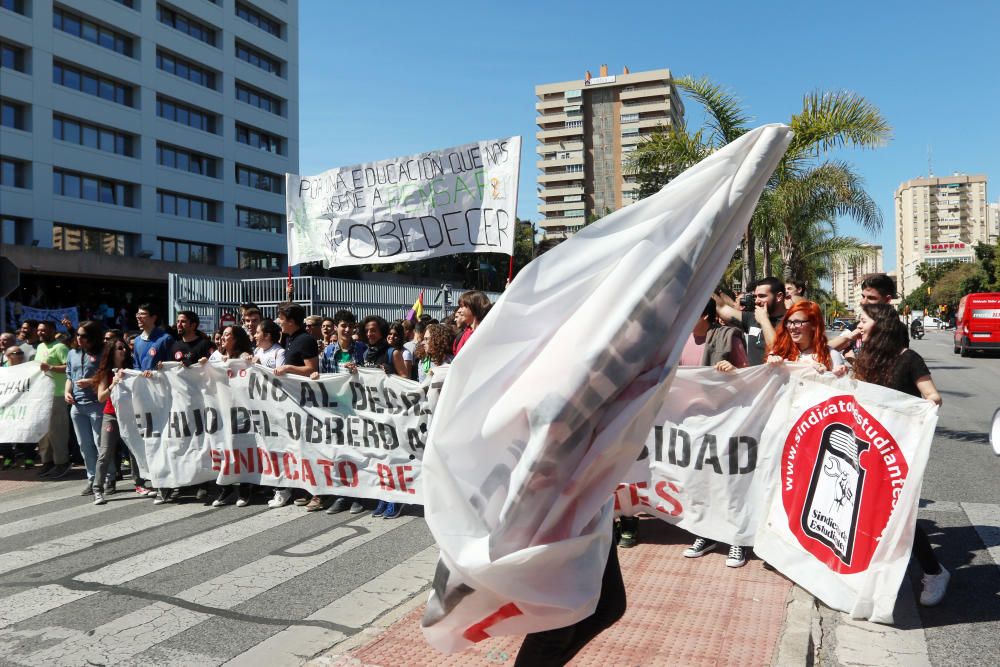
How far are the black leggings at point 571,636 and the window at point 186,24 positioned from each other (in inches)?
2075

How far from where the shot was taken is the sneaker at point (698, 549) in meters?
5.18

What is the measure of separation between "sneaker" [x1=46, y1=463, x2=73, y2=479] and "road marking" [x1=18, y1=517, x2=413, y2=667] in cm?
488

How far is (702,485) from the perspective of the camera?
209 inches

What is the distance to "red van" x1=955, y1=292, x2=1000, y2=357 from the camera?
29.3 meters

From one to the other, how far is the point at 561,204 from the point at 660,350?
116 metres

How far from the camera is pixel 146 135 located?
45.4m

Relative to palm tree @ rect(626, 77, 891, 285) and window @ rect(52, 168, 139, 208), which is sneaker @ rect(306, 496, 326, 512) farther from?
window @ rect(52, 168, 139, 208)

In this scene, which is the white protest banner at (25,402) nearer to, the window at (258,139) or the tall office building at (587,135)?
the window at (258,139)

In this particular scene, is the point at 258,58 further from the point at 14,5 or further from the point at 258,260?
the point at 14,5

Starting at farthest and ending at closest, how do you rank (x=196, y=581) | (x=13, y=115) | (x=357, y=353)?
(x=13, y=115) < (x=357, y=353) < (x=196, y=581)

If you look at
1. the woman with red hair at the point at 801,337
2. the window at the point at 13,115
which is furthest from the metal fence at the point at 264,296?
the window at the point at 13,115

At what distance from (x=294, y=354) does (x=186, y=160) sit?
46677mm

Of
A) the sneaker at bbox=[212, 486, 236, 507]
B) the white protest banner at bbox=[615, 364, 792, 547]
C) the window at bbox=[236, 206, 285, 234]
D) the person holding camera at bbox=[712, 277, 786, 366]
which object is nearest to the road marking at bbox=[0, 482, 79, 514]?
the sneaker at bbox=[212, 486, 236, 507]

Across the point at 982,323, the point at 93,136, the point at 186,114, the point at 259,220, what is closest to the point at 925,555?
the point at 982,323
